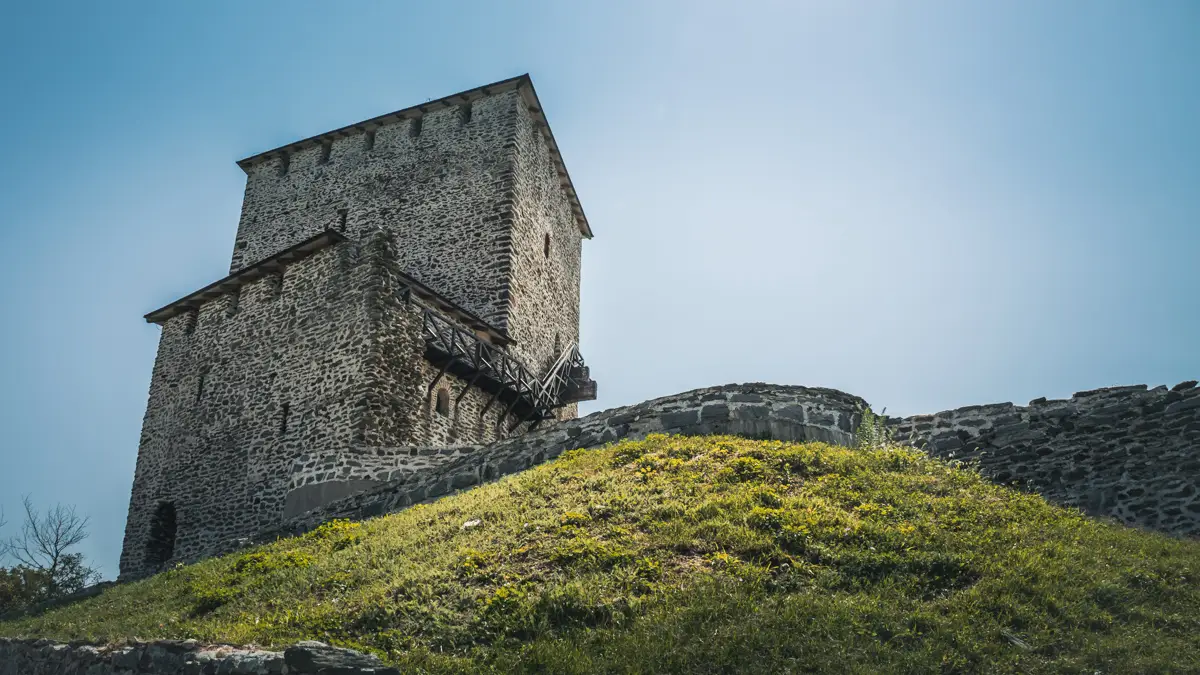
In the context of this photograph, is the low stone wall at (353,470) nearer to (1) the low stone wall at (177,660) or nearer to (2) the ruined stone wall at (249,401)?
(2) the ruined stone wall at (249,401)

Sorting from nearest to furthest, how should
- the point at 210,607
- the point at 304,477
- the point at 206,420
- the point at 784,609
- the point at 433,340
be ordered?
the point at 784,609 → the point at 210,607 → the point at 304,477 → the point at 433,340 → the point at 206,420

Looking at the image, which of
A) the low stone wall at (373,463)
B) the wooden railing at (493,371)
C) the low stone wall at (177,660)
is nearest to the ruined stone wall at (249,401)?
the low stone wall at (373,463)

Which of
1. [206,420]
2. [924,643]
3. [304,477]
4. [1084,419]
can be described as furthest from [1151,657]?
[206,420]

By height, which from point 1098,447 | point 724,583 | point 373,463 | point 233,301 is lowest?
point 724,583

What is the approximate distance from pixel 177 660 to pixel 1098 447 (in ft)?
39.7

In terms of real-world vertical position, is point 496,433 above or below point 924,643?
above

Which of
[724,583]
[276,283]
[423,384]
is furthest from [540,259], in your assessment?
[724,583]

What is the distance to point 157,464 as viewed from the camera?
2016 cm

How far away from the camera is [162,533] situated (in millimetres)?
19516

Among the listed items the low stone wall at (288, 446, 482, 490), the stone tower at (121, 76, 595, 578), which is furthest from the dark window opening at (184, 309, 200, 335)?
the low stone wall at (288, 446, 482, 490)

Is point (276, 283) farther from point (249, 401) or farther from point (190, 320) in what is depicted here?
point (190, 320)

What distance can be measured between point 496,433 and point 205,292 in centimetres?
835

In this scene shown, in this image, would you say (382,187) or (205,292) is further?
(382,187)

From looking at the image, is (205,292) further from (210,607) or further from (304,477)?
(210,607)
